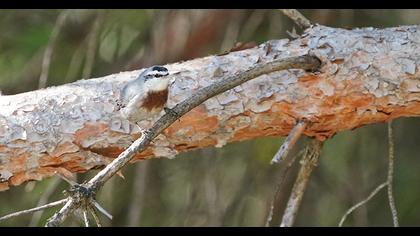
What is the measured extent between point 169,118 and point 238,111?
404mm

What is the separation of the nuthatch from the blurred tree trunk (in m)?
0.07

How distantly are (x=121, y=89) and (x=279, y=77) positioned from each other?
0.44 metres

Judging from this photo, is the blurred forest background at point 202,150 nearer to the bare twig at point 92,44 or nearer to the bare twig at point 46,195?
the bare twig at point 92,44

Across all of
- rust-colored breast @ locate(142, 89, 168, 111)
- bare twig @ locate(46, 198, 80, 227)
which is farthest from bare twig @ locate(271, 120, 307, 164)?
bare twig @ locate(46, 198, 80, 227)

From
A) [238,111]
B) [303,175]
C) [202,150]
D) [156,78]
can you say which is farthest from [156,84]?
[202,150]

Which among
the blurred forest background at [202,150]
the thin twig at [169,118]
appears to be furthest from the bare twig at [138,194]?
the thin twig at [169,118]

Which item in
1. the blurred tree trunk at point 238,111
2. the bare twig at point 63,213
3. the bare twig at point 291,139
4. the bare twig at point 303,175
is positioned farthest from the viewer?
the bare twig at point 303,175

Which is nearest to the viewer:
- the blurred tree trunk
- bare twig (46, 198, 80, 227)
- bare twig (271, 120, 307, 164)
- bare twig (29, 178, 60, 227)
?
bare twig (46, 198, 80, 227)

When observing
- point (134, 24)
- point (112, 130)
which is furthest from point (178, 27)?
point (112, 130)

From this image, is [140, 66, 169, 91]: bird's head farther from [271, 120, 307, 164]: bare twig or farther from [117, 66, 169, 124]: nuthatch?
[271, 120, 307, 164]: bare twig

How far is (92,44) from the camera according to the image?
3.23m

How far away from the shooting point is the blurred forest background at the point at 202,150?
3.36 meters

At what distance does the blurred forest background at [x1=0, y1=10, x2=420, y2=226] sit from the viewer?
11.0 ft

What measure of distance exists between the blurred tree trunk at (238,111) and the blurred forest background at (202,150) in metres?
0.94
